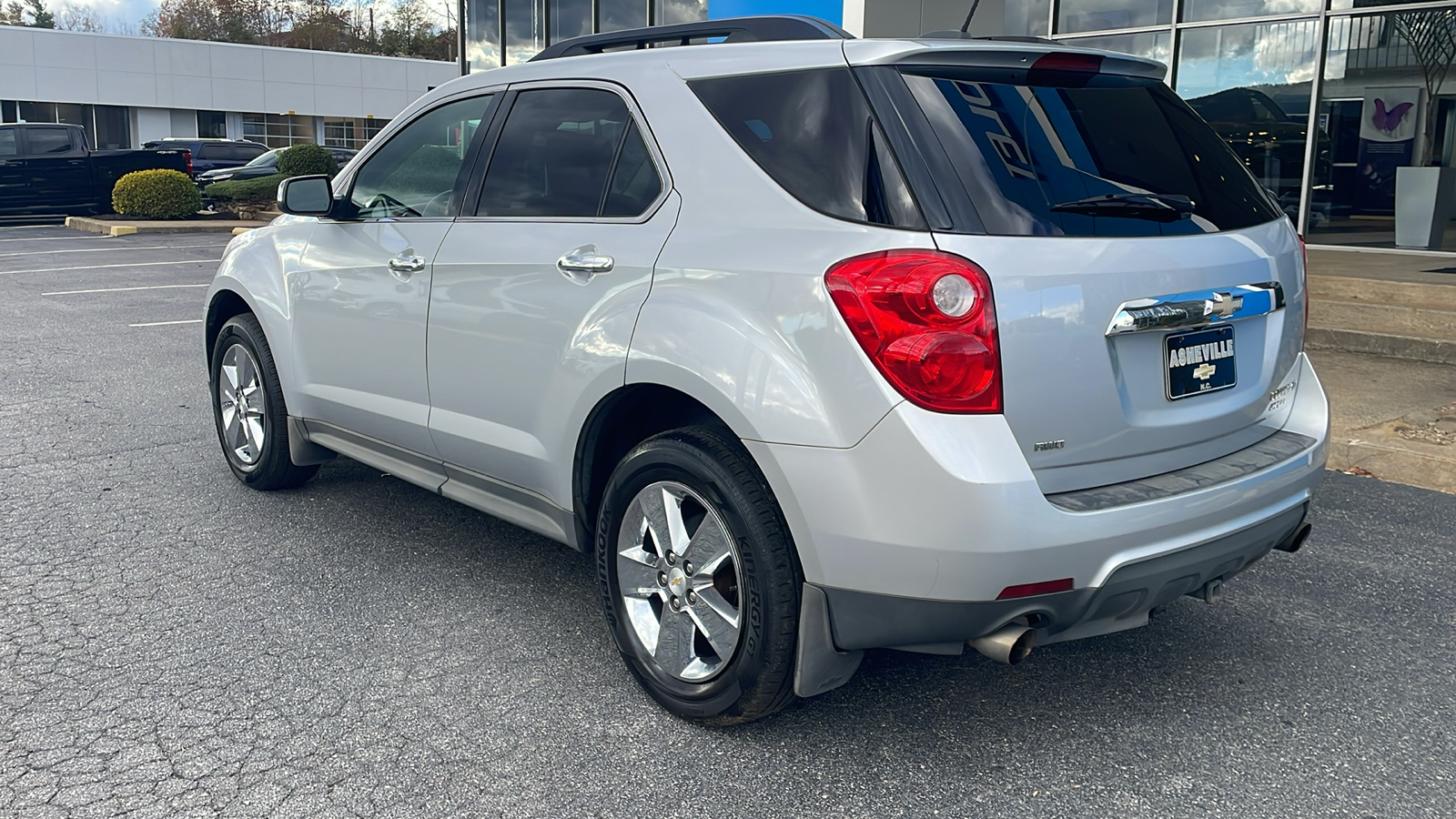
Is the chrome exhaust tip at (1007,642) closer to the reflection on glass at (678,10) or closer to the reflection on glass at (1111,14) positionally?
the reflection on glass at (1111,14)

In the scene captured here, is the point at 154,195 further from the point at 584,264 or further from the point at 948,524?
the point at 948,524

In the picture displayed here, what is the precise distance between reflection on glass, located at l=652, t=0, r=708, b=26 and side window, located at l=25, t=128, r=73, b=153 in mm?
13676

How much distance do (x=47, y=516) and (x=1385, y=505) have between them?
5.81 m

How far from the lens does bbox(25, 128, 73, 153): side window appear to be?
79.6 ft

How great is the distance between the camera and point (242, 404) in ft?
17.8

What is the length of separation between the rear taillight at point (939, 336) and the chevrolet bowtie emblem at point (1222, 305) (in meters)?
0.70

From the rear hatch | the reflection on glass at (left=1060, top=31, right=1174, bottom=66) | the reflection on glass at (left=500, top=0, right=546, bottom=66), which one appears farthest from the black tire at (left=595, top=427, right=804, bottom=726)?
the reflection on glass at (left=500, top=0, right=546, bottom=66)

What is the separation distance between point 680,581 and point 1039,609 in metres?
0.98

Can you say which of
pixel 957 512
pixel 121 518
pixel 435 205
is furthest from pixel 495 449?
pixel 121 518

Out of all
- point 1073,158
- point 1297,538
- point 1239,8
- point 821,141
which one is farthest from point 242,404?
point 1239,8

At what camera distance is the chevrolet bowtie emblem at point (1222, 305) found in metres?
3.02

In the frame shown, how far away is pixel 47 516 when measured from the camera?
16.4 ft

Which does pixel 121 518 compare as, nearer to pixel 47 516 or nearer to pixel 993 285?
pixel 47 516

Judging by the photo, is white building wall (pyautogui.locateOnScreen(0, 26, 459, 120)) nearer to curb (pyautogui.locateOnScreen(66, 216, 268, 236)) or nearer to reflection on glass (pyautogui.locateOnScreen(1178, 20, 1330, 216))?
curb (pyautogui.locateOnScreen(66, 216, 268, 236))
